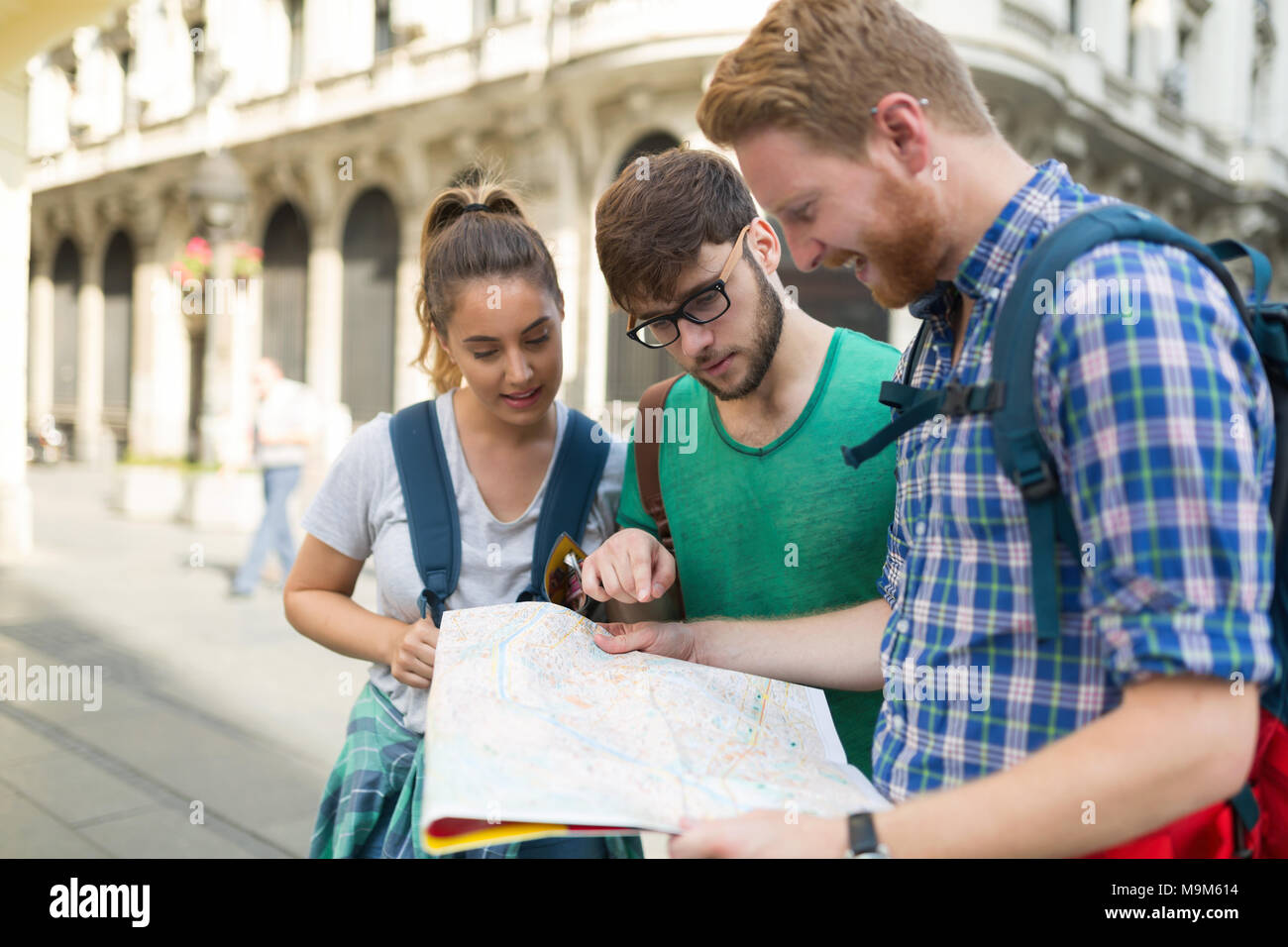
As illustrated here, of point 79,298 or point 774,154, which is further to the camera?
point 79,298

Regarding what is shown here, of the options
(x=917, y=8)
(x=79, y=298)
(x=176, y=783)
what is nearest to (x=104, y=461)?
(x=79, y=298)

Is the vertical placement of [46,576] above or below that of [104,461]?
below

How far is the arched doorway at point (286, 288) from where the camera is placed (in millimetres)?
20578

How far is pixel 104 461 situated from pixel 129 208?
5922mm

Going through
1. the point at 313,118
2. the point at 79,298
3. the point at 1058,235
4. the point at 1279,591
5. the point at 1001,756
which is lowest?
the point at 1001,756

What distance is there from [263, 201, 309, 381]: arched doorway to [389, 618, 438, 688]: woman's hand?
1946 centimetres

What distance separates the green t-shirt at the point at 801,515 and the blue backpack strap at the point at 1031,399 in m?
0.84

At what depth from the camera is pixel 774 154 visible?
1358 mm

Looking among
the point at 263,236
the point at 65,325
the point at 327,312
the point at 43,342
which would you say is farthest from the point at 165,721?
the point at 43,342

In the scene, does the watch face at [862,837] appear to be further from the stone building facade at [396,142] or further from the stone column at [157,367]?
the stone column at [157,367]

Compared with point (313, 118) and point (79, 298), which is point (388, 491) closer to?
point (313, 118)

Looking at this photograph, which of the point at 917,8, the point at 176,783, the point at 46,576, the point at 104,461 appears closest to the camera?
the point at 176,783

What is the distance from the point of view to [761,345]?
2.05 metres

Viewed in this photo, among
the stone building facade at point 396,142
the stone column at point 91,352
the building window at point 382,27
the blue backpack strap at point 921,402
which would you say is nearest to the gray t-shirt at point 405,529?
the blue backpack strap at point 921,402
